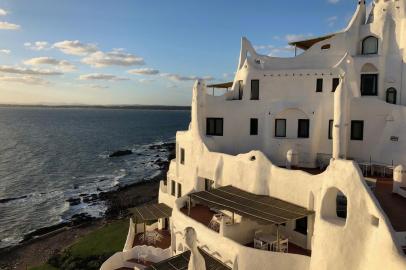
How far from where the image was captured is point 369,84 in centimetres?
3036

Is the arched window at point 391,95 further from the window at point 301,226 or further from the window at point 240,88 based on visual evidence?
the window at point 301,226

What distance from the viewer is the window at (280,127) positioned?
2978cm

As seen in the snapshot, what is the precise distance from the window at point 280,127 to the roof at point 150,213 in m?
12.1

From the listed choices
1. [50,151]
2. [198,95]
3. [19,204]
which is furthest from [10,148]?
[198,95]

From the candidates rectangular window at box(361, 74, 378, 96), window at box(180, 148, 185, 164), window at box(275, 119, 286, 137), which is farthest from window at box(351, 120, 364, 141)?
window at box(180, 148, 185, 164)

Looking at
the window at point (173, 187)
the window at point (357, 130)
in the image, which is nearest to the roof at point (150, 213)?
the window at point (173, 187)

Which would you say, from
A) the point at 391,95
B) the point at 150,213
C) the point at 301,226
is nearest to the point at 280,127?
the point at 391,95

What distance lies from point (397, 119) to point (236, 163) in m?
12.7

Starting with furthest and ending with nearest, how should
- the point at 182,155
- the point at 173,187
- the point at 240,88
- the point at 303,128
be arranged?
the point at 173,187, the point at 240,88, the point at 182,155, the point at 303,128

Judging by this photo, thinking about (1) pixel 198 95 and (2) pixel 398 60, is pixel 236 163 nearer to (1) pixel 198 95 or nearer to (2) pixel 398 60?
(1) pixel 198 95

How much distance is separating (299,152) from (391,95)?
926 centimetres

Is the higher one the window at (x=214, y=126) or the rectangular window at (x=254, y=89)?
the rectangular window at (x=254, y=89)

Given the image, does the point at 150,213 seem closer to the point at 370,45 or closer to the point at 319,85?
the point at 319,85

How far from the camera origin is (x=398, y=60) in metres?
29.3
